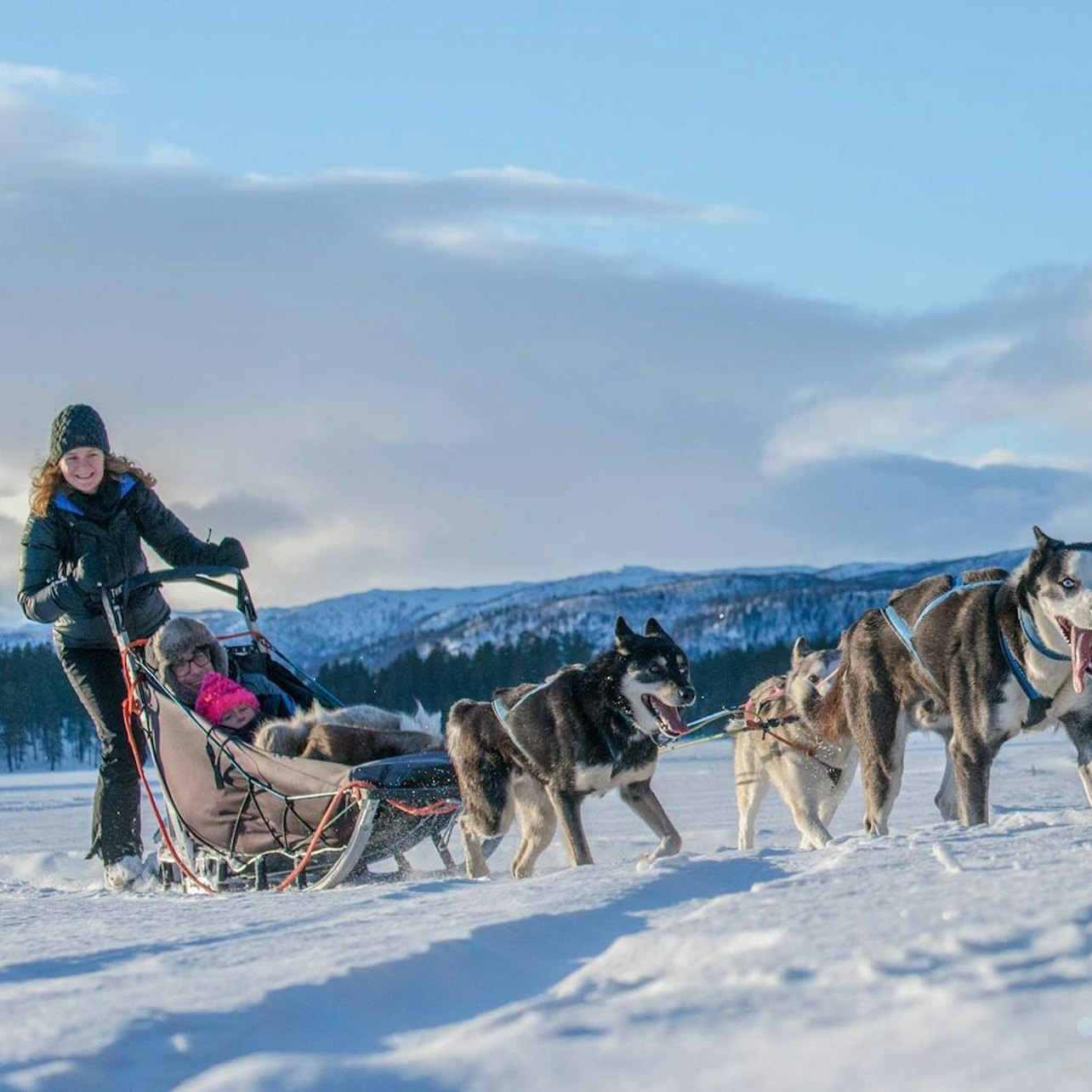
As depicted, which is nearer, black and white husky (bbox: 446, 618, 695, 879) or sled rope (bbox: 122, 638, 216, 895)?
black and white husky (bbox: 446, 618, 695, 879)

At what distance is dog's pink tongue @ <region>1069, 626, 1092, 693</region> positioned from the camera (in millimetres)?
4234

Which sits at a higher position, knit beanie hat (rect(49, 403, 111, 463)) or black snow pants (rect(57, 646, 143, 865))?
knit beanie hat (rect(49, 403, 111, 463))

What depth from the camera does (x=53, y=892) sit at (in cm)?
555

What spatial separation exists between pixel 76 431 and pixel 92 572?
0.51 meters

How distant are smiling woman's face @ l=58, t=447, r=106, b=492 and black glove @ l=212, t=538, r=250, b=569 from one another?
55 cm

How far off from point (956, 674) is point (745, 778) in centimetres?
207

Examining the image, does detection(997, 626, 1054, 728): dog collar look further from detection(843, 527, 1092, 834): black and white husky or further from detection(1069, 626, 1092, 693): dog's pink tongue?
detection(1069, 626, 1092, 693): dog's pink tongue

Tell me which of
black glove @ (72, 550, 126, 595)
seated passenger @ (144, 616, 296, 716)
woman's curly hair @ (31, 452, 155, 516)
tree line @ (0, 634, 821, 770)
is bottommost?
tree line @ (0, 634, 821, 770)

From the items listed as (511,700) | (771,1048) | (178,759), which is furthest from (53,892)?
(771,1048)

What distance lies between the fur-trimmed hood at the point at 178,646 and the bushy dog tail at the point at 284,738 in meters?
0.45

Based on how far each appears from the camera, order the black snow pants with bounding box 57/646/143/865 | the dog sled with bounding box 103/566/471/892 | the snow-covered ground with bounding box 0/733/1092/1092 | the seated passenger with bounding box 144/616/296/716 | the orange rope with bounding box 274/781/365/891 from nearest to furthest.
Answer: the snow-covered ground with bounding box 0/733/1092/1092 < the orange rope with bounding box 274/781/365/891 < the dog sled with bounding box 103/566/471/892 < the seated passenger with bounding box 144/616/296/716 < the black snow pants with bounding box 57/646/143/865

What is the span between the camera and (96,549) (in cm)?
568

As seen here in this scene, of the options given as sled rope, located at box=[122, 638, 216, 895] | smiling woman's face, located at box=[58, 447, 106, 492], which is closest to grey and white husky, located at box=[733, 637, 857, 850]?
sled rope, located at box=[122, 638, 216, 895]

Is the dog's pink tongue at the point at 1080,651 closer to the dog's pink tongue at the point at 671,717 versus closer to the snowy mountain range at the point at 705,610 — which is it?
the dog's pink tongue at the point at 671,717
